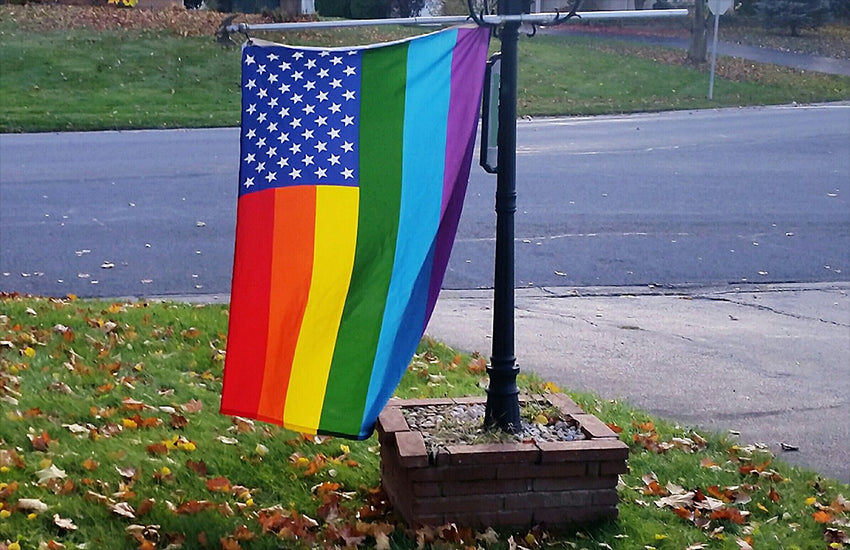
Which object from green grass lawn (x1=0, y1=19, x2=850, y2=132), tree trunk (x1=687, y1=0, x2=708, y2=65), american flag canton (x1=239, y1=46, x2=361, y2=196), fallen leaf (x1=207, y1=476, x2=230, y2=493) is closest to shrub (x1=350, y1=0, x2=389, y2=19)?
green grass lawn (x1=0, y1=19, x2=850, y2=132)

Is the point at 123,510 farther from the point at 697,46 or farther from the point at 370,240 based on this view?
the point at 697,46

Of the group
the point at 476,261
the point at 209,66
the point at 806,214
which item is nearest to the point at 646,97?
the point at 209,66

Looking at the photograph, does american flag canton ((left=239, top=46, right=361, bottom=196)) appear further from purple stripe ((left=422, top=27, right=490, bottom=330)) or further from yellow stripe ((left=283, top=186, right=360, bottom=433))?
purple stripe ((left=422, top=27, right=490, bottom=330))

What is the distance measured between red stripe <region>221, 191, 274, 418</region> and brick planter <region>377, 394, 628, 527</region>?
62 centimetres

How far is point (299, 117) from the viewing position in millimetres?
4016

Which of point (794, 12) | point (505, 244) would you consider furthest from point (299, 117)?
point (794, 12)

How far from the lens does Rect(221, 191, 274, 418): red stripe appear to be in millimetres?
4031

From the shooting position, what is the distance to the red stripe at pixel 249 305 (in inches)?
159

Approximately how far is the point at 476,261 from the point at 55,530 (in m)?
5.90

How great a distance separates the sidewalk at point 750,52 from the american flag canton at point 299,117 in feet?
93.5

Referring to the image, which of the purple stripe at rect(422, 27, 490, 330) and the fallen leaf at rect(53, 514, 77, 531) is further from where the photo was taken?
the fallen leaf at rect(53, 514, 77, 531)

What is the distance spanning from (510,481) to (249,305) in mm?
1204

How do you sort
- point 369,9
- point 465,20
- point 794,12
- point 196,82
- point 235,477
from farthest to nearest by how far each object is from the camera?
point 794,12
point 369,9
point 196,82
point 235,477
point 465,20

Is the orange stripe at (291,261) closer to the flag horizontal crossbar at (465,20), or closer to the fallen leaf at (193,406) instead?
the flag horizontal crossbar at (465,20)
